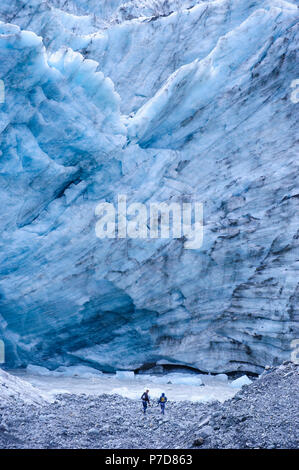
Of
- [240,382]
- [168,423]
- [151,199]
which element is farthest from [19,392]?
[151,199]

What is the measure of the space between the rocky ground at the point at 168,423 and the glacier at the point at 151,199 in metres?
3.19

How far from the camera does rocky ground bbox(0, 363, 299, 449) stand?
239 inches

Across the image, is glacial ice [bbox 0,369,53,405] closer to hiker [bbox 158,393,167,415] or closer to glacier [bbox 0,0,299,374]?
hiker [bbox 158,393,167,415]

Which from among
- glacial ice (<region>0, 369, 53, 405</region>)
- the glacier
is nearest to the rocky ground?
glacial ice (<region>0, 369, 53, 405</region>)

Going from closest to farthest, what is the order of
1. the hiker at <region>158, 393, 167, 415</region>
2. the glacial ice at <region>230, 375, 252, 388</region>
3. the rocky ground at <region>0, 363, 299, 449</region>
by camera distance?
the rocky ground at <region>0, 363, 299, 449</region> → the hiker at <region>158, 393, 167, 415</region> → the glacial ice at <region>230, 375, 252, 388</region>

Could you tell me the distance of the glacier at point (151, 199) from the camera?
11445 millimetres

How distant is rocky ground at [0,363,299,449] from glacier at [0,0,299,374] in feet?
10.5

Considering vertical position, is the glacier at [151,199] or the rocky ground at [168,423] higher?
the glacier at [151,199]

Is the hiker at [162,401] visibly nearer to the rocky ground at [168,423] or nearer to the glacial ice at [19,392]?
the rocky ground at [168,423]

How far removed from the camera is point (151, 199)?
12031 mm

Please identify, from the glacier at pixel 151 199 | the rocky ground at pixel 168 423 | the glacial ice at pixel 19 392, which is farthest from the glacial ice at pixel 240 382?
the glacial ice at pixel 19 392

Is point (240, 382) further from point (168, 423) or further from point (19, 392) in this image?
point (19, 392)

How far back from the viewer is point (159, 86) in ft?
43.4
